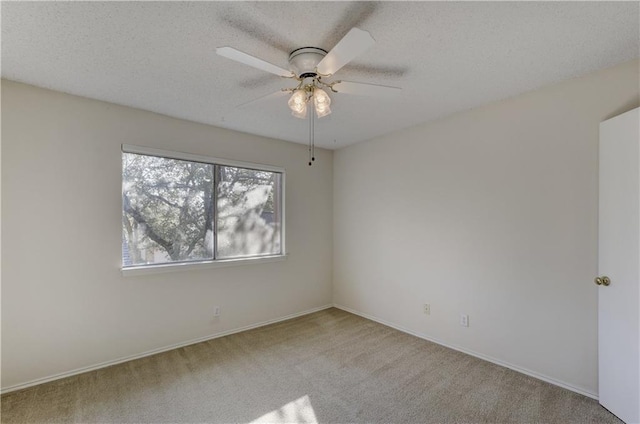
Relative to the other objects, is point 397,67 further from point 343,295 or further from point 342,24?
point 343,295

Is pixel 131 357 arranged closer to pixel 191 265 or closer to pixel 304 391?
pixel 191 265

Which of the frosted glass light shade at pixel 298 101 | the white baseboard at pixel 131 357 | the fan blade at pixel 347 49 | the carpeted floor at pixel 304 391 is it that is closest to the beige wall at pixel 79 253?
the white baseboard at pixel 131 357

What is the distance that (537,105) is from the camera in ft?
8.02

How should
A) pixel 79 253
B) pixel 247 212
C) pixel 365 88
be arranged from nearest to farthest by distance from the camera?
pixel 365 88, pixel 79 253, pixel 247 212

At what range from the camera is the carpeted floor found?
6.47 feet

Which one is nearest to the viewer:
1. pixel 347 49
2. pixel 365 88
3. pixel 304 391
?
pixel 347 49

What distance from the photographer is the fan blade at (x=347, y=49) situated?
4.24 ft

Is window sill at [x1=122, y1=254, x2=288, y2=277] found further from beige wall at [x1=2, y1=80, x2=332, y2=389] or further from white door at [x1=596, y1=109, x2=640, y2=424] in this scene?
white door at [x1=596, y1=109, x2=640, y2=424]

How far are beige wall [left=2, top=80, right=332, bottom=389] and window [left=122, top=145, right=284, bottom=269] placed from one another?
0.13 metres

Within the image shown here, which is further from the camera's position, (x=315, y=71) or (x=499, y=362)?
(x=499, y=362)

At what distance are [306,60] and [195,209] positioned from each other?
6.96 feet

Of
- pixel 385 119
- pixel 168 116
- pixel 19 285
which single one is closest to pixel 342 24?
pixel 385 119

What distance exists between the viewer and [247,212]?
3.64 metres

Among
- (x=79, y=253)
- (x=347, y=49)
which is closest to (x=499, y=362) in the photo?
(x=347, y=49)
